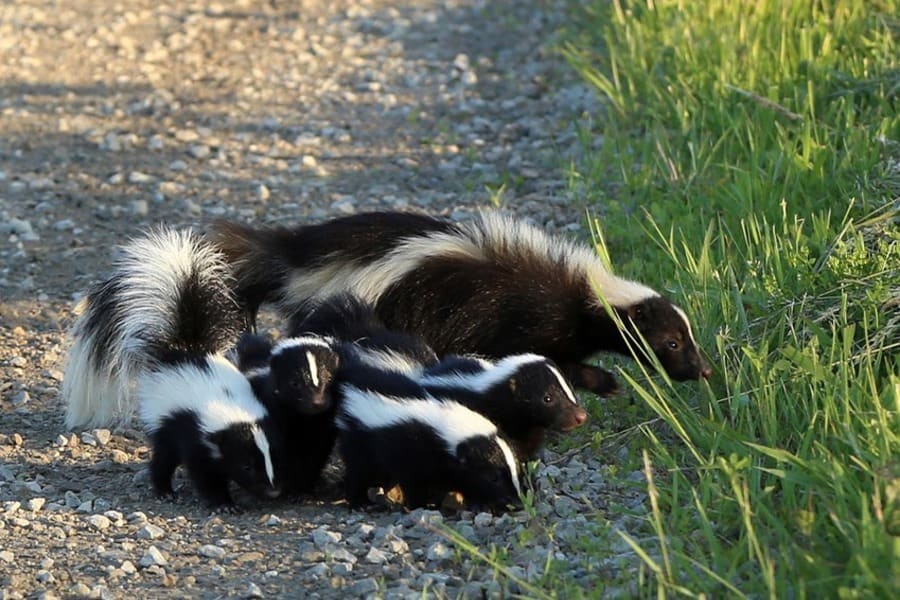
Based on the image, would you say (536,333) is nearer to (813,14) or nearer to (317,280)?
(317,280)

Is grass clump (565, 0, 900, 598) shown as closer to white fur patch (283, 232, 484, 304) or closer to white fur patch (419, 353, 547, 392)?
white fur patch (419, 353, 547, 392)

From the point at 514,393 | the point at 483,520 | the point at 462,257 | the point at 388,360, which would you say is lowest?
the point at 483,520

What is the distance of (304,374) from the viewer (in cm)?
488

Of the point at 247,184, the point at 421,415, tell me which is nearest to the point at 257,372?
the point at 421,415

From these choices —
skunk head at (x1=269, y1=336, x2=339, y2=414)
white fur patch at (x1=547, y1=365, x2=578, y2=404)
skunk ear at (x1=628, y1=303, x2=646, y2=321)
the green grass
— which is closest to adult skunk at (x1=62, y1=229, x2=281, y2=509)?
skunk head at (x1=269, y1=336, x2=339, y2=414)

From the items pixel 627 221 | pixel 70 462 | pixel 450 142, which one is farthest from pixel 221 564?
pixel 450 142

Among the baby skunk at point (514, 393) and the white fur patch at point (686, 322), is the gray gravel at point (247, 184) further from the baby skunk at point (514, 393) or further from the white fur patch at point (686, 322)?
the white fur patch at point (686, 322)

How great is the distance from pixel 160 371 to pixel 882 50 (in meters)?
4.21

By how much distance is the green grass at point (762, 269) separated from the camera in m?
3.74

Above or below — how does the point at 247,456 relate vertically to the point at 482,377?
below

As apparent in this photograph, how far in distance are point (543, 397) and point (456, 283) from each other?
0.83m

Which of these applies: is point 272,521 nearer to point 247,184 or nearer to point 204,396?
point 204,396

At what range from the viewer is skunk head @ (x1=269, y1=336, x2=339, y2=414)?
488cm

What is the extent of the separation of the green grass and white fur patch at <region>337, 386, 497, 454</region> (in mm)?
581
